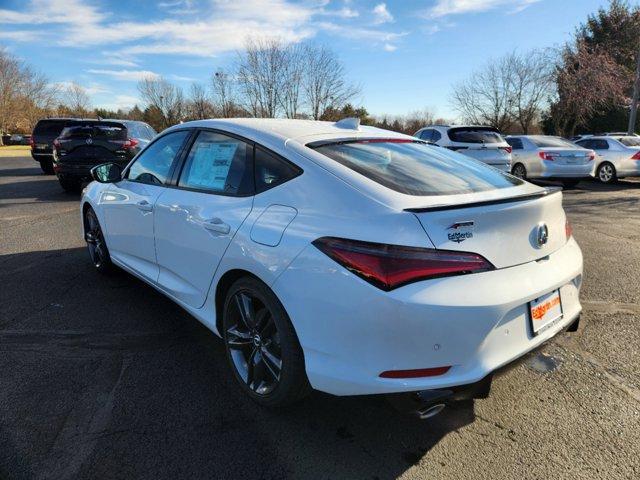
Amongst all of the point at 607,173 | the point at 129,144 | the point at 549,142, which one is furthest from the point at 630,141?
the point at 129,144

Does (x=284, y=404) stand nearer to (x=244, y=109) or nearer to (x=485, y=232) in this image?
(x=485, y=232)

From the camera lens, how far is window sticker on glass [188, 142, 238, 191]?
3.07 m

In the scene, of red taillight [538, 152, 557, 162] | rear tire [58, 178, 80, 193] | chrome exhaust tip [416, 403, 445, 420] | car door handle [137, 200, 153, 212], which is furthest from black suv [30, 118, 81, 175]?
chrome exhaust tip [416, 403, 445, 420]

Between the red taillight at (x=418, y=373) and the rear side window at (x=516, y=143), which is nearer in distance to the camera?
the red taillight at (x=418, y=373)

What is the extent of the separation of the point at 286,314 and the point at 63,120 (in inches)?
701

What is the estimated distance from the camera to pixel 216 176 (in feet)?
10.3

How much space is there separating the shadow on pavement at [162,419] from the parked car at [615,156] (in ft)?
47.6

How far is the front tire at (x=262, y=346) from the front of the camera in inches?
94.8

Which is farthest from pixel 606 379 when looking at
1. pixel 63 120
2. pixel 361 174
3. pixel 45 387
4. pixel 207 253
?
Result: pixel 63 120

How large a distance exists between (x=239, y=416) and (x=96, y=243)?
324cm

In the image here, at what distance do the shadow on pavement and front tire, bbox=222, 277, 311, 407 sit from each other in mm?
150

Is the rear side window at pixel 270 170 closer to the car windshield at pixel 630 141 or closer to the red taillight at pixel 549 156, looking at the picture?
the red taillight at pixel 549 156

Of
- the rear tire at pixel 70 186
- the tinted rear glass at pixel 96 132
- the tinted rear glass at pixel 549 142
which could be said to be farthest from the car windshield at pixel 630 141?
the rear tire at pixel 70 186

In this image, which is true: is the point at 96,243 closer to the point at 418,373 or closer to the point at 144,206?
the point at 144,206
